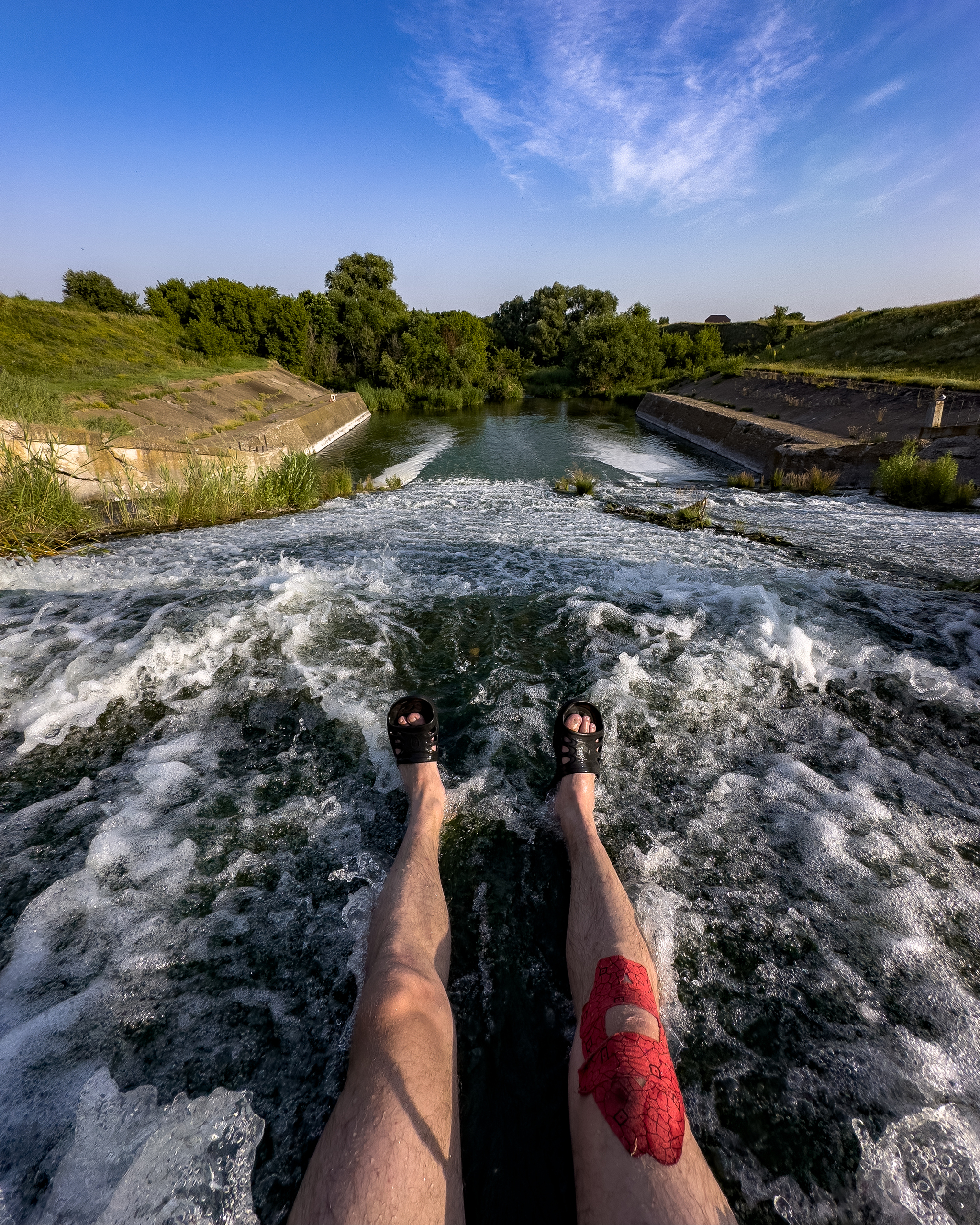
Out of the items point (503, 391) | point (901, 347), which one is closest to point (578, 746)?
point (503, 391)

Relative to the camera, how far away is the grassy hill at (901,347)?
22875 mm

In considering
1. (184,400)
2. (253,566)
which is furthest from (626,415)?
(253,566)

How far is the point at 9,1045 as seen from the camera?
5.09 ft

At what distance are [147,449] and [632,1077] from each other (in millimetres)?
12493

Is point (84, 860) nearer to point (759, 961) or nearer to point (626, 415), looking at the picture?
point (759, 961)

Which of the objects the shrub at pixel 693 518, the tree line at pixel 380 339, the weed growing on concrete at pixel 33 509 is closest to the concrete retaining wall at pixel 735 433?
the shrub at pixel 693 518

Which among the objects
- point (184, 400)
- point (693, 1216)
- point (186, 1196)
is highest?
point (184, 400)

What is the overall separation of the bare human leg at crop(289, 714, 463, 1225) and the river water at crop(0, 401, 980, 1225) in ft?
0.57

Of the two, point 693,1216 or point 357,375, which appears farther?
point 357,375

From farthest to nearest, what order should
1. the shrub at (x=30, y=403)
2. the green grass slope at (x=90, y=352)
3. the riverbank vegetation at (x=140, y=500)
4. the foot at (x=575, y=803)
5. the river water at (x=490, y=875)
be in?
the green grass slope at (x=90, y=352) < the shrub at (x=30, y=403) < the riverbank vegetation at (x=140, y=500) < the foot at (x=575, y=803) < the river water at (x=490, y=875)

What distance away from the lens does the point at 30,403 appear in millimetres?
9172

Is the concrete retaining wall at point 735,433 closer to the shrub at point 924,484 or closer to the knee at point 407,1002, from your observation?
the shrub at point 924,484

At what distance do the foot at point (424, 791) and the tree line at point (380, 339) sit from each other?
3440cm

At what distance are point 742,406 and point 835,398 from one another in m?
5.55
